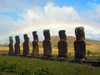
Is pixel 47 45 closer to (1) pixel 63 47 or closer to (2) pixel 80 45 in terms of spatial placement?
(1) pixel 63 47

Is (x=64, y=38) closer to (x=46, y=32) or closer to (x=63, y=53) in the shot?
(x=63, y=53)

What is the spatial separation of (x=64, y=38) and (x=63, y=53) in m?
2.68

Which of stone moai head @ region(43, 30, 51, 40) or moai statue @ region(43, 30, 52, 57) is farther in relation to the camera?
stone moai head @ region(43, 30, 51, 40)

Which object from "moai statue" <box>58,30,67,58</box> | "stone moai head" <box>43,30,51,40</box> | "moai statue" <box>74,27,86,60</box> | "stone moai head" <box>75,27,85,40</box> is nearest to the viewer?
"moai statue" <box>74,27,86,60</box>

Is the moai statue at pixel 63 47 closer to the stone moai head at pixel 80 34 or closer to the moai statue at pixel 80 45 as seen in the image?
the moai statue at pixel 80 45

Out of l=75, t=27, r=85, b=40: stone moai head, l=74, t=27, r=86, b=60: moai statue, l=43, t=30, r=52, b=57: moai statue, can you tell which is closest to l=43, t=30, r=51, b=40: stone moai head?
l=43, t=30, r=52, b=57: moai statue

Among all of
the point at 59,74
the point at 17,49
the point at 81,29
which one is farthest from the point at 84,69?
the point at 17,49

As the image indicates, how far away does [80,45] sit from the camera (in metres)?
24.8

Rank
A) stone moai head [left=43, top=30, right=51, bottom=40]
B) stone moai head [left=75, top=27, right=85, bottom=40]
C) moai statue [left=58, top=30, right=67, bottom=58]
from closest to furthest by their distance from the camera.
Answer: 1. stone moai head [left=75, top=27, right=85, bottom=40]
2. moai statue [left=58, top=30, right=67, bottom=58]
3. stone moai head [left=43, top=30, right=51, bottom=40]

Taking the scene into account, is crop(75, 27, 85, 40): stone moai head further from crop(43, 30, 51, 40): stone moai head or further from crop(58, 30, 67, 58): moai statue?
crop(43, 30, 51, 40): stone moai head

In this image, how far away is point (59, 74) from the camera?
14.8m

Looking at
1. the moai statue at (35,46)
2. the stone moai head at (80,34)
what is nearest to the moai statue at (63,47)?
the stone moai head at (80,34)

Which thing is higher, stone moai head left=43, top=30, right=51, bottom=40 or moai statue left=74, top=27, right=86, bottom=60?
stone moai head left=43, top=30, right=51, bottom=40

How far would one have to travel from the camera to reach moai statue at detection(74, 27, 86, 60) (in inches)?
961
